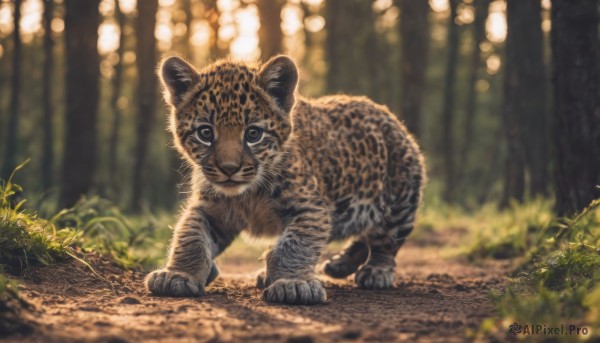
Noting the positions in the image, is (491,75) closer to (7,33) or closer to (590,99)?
(7,33)

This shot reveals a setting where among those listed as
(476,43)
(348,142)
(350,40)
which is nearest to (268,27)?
(476,43)

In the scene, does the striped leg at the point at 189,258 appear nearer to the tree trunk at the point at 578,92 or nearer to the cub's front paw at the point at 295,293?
the cub's front paw at the point at 295,293

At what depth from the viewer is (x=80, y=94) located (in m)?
→ 11.5

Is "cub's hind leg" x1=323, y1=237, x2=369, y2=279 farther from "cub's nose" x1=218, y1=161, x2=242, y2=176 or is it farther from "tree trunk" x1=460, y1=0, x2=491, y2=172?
"tree trunk" x1=460, y1=0, x2=491, y2=172

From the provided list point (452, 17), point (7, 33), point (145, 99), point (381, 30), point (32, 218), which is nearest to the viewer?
point (32, 218)

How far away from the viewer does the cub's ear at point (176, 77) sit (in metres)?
6.12

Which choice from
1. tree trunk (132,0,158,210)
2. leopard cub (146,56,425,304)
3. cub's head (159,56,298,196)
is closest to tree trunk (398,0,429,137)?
tree trunk (132,0,158,210)

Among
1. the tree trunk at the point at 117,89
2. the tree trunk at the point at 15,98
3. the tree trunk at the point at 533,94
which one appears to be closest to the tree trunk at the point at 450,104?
the tree trunk at the point at 533,94

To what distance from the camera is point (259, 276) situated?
6656 millimetres

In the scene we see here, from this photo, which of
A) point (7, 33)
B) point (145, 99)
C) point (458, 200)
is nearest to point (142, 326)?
point (145, 99)

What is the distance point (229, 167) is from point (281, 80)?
3.69 feet

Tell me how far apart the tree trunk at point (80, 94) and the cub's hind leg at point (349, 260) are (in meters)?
5.59

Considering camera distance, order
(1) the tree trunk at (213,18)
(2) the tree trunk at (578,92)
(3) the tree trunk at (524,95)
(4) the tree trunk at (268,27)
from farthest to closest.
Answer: (1) the tree trunk at (213,18)
(4) the tree trunk at (268,27)
(3) the tree trunk at (524,95)
(2) the tree trunk at (578,92)

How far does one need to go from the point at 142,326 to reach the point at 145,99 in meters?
11.6
